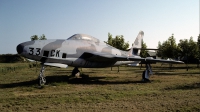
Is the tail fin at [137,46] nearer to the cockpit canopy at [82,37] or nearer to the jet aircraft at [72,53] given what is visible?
the jet aircraft at [72,53]

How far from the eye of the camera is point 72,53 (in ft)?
40.8

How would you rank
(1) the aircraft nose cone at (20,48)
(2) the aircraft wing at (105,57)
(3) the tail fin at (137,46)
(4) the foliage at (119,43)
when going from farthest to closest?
1. (4) the foliage at (119,43)
2. (3) the tail fin at (137,46)
3. (2) the aircraft wing at (105,57)
4. (1) the aircraft nose cone at (20,48)

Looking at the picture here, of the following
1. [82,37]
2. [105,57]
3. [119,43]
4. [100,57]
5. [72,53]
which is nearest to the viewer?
[72,53]

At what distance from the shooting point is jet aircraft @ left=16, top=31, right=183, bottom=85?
35.3ft

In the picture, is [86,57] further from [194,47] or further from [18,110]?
[194,47]

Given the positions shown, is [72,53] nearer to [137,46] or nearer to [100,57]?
[100,57]

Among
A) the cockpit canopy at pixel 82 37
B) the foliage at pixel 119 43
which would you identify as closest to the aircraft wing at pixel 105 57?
the cockpit canopy at pixel 82 37

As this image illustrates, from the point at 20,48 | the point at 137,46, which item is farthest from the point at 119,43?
the point at 20,48

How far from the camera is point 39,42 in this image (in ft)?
36.2

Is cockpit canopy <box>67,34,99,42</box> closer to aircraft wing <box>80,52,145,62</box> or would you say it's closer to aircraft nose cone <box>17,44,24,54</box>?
aircraft wing <box>80,52,145,62</box>

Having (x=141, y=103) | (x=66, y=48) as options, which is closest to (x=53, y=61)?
(x=66, y=48)

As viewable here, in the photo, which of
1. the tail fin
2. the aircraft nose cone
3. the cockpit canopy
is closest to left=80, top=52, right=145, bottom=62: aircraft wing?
the cockpit canopy

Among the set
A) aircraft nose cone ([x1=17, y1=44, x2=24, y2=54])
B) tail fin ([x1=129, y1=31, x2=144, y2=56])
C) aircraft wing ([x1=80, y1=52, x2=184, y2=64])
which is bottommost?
aircraft wing ([x1=80, y1=52, x2=184, y2=64])

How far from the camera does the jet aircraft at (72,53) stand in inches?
423
